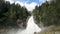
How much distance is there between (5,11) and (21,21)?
0.34 metres

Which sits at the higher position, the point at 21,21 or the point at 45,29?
the point at 21,21

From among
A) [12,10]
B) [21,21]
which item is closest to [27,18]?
[21,21]

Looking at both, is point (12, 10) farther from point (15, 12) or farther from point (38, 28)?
point (38, 28)

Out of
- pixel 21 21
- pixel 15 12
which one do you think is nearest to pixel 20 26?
pixel 21 21

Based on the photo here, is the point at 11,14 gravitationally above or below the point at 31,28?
above

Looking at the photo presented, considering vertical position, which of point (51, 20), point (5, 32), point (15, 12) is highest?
point (15, 12)

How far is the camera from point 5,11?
7.63 ft

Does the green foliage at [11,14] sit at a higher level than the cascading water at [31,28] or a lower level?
higher

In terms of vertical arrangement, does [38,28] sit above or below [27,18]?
below

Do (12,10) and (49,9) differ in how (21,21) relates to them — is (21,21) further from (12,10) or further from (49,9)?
(49,9)

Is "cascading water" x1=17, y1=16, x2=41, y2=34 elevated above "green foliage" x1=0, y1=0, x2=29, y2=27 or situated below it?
below

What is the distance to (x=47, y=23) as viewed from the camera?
225 centimetres

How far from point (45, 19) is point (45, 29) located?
0.56 ft

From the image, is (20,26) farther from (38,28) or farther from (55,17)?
(55,17)
